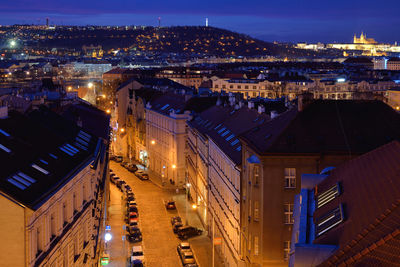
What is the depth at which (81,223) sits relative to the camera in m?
28.9

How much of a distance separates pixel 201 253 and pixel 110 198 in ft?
62.8

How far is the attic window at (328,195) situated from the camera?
18.9 meters

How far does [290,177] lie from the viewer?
102 feet

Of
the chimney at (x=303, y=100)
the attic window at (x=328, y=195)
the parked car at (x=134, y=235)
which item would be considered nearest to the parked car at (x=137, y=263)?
the parked car at (x=134, y=235)

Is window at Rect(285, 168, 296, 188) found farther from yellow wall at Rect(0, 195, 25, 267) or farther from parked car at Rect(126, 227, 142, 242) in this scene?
parked car at Rect(126, 227, 142, 242)

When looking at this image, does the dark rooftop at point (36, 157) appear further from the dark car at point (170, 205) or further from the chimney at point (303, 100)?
the dark car at point (170, 205)

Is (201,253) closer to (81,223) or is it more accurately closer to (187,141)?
(81,223)

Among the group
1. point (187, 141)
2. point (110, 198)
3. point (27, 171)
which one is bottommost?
point (110, 198)

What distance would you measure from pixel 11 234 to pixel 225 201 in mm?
21951

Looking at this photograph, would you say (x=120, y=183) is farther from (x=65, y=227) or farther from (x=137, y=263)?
(x=65, y=227)

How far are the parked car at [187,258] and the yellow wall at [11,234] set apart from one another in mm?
20299

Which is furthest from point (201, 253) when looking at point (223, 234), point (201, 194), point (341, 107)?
point (341, 107)

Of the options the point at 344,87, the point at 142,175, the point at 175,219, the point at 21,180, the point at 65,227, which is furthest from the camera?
the point at 344,87

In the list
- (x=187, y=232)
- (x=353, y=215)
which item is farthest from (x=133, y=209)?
(x=353, y=215)
